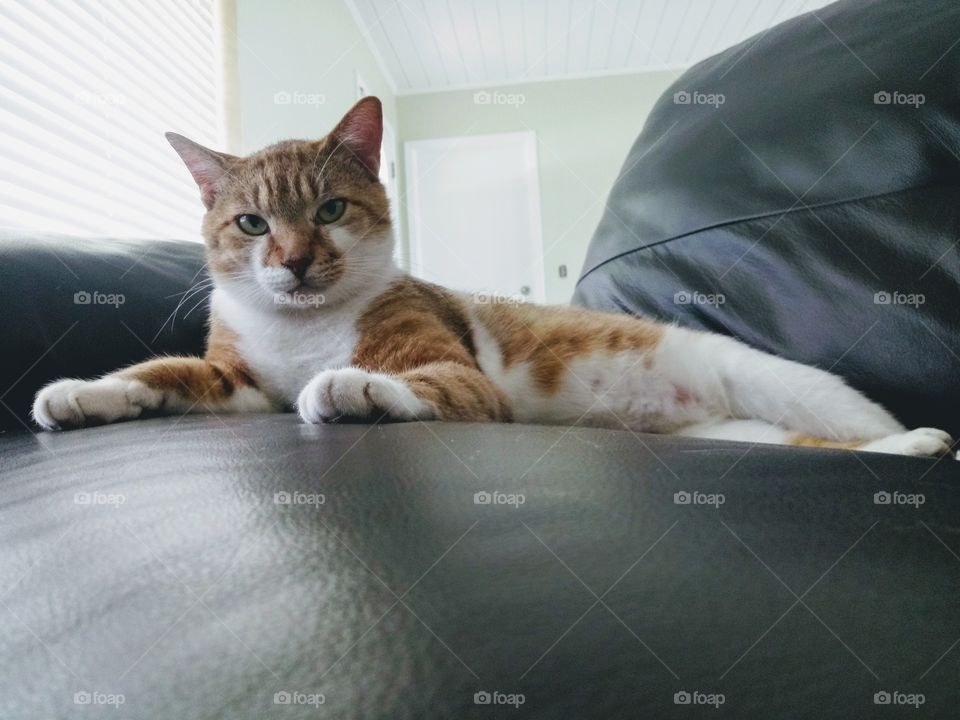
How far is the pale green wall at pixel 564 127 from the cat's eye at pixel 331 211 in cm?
408

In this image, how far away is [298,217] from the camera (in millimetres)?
1081

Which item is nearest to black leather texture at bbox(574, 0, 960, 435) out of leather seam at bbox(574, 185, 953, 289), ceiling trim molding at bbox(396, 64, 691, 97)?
leather seam at bbox(574, 185, 953, 289)

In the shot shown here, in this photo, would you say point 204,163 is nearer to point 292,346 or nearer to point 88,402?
point 292,346

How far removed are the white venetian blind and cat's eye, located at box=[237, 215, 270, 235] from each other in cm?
67

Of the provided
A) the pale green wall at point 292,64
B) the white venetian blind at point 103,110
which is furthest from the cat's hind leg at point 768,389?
the pale green wall at point 292,64

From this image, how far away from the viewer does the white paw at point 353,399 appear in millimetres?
731

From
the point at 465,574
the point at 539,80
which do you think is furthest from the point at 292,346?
the point at 539,80

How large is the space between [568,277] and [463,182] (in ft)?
4.13

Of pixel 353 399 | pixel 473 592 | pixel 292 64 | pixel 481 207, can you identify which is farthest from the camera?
pixel 481 207

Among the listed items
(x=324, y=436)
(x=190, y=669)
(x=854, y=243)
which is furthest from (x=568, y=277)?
(x=190, y=669)

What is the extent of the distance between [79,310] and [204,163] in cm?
39

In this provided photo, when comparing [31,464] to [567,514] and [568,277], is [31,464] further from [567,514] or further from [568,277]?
[568,277]

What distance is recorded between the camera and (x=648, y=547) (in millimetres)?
328

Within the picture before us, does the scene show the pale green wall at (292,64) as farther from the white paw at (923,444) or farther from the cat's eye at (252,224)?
the white paw at (923,444)
